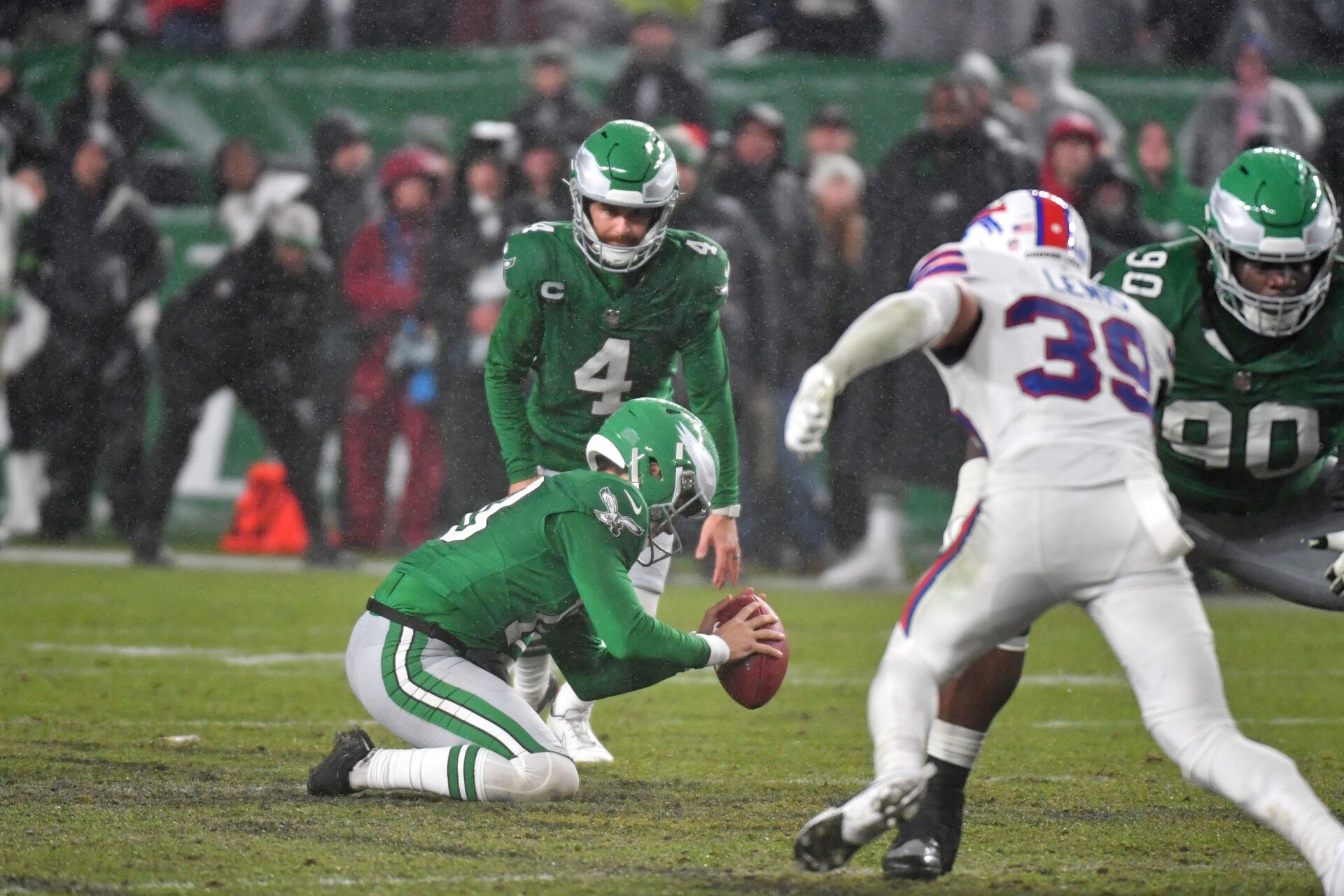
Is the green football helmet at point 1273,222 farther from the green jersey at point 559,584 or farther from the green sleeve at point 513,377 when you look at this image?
the green sleeve at point 513,377

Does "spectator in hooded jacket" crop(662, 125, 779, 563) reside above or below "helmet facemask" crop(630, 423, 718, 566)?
below

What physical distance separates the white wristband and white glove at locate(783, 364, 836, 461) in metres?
1.23

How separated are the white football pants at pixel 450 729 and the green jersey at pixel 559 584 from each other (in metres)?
0.10

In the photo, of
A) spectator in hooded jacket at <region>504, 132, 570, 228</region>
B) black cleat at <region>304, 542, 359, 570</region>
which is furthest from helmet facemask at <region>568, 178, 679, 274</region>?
black cleat at <region>304, 542, 359, 570</region>

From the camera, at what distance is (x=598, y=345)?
5.33 meters

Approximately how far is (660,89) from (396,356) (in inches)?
84.1

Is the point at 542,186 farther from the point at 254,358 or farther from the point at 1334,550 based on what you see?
the point at 1334,550

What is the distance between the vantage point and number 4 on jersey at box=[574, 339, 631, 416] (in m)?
5.33

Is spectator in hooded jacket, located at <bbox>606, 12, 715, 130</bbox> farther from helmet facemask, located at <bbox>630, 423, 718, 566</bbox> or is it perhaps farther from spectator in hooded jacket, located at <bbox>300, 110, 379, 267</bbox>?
helmet facemask, located at <bbox>630, 423, 718, 566</bbox>

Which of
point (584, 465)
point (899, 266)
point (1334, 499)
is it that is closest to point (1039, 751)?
point (1334, 499)

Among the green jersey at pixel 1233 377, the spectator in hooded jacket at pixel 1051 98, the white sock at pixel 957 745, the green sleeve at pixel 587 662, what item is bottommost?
the green sleeve at pixel 587 662

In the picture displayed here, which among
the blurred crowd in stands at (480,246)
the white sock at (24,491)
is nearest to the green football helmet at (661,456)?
the blurred crowd in stands at (480,246)

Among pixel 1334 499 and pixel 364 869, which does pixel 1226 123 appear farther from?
pixel 364 869

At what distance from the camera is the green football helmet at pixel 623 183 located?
509cm
